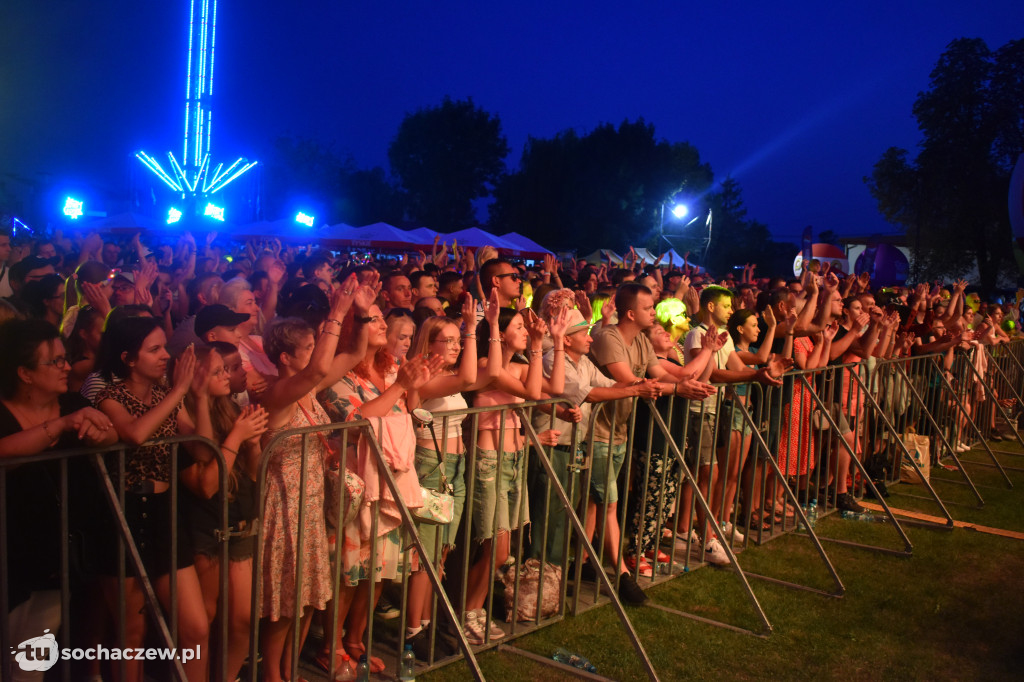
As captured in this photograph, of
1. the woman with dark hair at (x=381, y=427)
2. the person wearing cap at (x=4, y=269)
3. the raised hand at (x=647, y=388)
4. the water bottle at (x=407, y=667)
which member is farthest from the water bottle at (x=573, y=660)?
the person wearing cap at (x=4, y=269)

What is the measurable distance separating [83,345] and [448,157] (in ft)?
205

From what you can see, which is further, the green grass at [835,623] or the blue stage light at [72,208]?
the blue stage light at [72,208]

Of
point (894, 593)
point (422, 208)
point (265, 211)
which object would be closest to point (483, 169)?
point (422, 208)

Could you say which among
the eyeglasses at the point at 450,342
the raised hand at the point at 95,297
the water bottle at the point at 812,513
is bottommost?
the water bottle at the point at 812,513

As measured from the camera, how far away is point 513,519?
17.0ft

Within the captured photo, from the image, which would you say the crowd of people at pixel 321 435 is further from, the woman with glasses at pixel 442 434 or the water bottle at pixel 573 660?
the water bottle at pixel 573 660

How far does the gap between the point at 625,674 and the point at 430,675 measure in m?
1.11

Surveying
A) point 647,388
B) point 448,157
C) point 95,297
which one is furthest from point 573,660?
point 448,157

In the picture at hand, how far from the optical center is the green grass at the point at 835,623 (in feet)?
16.4

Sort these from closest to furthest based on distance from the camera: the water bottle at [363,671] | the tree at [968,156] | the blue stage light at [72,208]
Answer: the water bottle at [363,671] < the tree at [968,156] < the blue stage light at [72,208]

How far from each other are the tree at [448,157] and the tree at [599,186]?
7.45 metres

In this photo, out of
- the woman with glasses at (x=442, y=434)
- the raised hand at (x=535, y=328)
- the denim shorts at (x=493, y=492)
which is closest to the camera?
the woman with glasses at (x=442, y=434)

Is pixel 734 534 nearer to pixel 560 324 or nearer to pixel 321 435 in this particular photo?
pixel 560 324

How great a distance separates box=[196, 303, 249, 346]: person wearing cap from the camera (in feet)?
14.0
